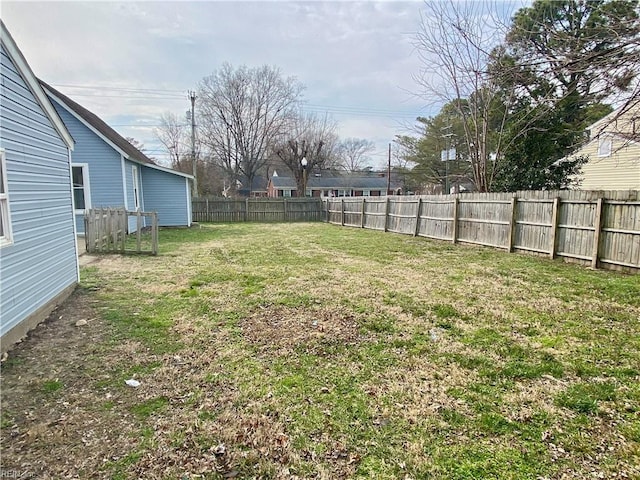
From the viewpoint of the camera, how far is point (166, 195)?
16391mm

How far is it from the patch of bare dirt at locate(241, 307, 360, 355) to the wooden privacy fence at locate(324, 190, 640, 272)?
585cm

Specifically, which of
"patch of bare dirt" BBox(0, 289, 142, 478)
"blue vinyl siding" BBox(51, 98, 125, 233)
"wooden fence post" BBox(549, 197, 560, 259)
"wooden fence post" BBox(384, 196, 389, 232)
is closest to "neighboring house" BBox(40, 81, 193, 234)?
"blue vinyl siding" BBox(51, 98, 125, 233)

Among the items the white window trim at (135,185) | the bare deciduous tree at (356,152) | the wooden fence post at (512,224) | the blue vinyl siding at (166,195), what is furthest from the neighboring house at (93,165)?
the bare deciduous tree at (356,152)

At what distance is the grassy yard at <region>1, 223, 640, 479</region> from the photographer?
2.10m

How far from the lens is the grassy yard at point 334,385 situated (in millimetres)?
2096

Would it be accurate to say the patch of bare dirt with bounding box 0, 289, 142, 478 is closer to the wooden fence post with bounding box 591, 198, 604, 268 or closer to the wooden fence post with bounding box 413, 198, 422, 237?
the wooden fence post with bounding box 591, 198, 604, 268

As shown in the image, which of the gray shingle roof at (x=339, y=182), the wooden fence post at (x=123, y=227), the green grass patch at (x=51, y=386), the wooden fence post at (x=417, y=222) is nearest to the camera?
the green grass patch at (x=51, y=386)

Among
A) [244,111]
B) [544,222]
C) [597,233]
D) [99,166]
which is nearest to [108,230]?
[99,166]

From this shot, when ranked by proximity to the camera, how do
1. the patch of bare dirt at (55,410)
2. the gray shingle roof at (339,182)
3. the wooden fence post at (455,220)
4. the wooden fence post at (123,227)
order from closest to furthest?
1. the patch of bare dirt at (55,410)
2. the wooden fence post at (123,227)
3. the wooden fence post at (455,220)
4. the gray shingle roof at (339,182)

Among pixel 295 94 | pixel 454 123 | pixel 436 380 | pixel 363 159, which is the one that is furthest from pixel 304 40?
pixel 363 159

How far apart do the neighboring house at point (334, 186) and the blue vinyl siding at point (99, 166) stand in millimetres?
33592

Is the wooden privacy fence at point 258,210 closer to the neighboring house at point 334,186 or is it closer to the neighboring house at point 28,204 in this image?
the neighboring house at point 28,204

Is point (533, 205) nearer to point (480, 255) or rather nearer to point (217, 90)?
point (480, 255)

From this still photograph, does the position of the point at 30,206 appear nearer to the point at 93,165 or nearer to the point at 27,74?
the point at 27,74
